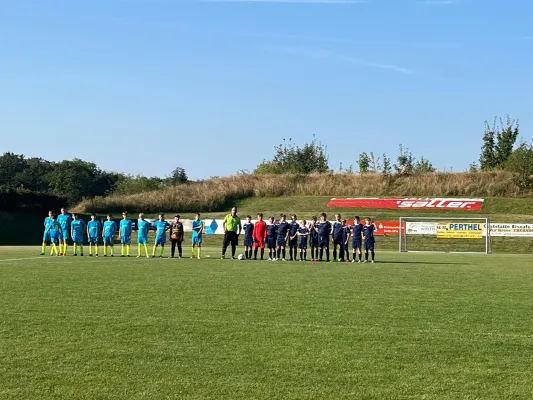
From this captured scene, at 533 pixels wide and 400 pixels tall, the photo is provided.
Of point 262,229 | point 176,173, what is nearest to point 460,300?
point 262,229

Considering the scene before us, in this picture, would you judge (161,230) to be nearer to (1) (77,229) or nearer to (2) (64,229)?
(1) (77,229)

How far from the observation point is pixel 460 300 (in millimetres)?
13703

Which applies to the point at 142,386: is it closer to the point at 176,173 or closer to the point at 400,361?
the point at 400,361

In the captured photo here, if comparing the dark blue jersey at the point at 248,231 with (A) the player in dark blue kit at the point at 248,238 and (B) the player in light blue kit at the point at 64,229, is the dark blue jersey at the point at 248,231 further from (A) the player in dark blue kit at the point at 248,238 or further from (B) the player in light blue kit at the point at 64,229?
(B) the player in light blue kit at the point at 64,229

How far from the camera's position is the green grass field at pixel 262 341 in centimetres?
687

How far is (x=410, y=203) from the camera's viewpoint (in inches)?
2013

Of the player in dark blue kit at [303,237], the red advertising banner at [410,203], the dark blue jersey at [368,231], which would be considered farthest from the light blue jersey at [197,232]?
the red advertising banner at [410,203]

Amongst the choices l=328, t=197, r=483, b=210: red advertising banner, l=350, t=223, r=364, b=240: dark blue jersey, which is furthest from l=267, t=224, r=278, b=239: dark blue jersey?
l=328, t=197, r=483, b=210: red advertising banner

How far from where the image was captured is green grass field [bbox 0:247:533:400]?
687 centimetres

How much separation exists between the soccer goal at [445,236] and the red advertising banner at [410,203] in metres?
6.17

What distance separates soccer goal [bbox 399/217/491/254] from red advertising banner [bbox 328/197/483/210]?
6.17 m

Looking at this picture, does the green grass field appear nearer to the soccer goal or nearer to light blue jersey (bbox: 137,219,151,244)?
light blue jersey (bbox: 137,219,151,244)

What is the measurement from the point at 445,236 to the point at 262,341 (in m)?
→ 33.3

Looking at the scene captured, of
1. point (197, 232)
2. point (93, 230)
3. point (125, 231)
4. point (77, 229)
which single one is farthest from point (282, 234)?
point (77, 229)
